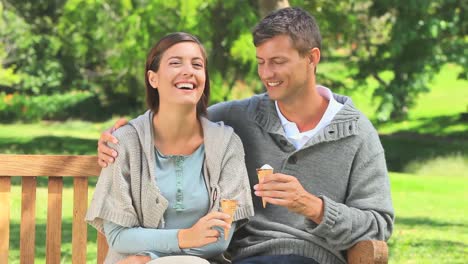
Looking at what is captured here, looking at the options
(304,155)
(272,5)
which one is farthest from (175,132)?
(272,5)

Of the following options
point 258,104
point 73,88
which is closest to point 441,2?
point 258,104

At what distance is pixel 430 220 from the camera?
480 inches

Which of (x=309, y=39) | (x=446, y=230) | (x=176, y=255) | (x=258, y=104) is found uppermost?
(x=309, y=39)

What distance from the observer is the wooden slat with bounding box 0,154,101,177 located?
4336 millimetres

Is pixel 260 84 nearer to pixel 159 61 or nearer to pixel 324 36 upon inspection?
pixel 324 36

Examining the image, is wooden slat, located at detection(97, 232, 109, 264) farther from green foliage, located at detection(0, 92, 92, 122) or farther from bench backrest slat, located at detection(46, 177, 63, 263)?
green foliage, located at detection(0, 92, 92, 122)

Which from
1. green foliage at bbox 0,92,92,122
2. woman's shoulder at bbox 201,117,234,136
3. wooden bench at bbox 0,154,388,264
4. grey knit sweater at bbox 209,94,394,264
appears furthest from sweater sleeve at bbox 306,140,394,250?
green foliage at bbox 0,92,92,122

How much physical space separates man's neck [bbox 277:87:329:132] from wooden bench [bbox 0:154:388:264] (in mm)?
917

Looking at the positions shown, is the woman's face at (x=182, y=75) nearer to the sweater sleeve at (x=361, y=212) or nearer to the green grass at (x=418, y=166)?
the sweater sleeve at (x=361, y=212)

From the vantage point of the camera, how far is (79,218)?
442 cm

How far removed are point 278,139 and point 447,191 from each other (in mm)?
12126

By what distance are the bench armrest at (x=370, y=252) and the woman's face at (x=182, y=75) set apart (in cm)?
90

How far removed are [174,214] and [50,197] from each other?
2.77 ft

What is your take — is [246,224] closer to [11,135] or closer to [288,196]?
[288,196]
